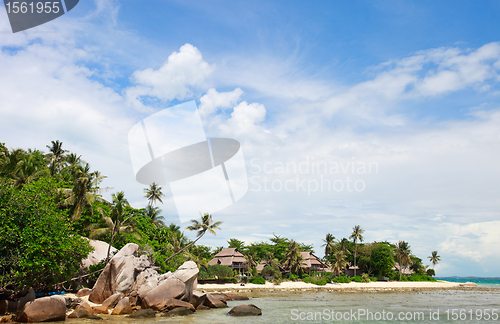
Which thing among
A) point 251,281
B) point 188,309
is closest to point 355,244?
point 251,281

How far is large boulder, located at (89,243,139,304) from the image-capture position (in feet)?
70.7

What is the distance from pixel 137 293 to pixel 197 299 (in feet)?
14.9

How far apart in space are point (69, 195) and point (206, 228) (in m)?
13.2

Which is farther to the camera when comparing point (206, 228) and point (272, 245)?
point (272, 245)

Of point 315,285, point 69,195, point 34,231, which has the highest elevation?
point 69,195

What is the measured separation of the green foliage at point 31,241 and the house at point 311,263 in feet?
153

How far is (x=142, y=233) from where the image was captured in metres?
30.4

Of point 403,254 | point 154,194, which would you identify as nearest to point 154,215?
point 154,194

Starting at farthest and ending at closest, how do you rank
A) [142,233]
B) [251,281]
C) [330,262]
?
[330,262], [251,281], [142,233]

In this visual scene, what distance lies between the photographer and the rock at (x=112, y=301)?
20080mm

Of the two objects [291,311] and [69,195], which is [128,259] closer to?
[69,195]

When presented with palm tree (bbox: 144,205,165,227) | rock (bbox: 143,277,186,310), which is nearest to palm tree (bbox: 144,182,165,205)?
palm tree (bbox: 144,205,165,227)

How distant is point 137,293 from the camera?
21.9 metres

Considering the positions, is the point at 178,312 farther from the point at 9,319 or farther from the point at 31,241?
the point at 31,241
